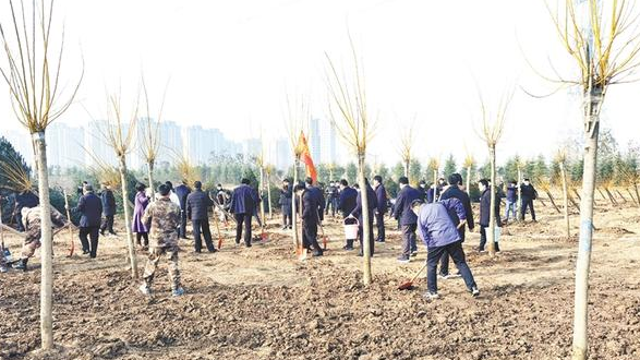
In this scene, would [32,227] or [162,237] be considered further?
[32,227]

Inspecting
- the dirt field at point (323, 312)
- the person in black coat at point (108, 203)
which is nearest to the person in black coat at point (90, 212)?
the dirt field at point (323, 312)

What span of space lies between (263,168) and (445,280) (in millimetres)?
9800

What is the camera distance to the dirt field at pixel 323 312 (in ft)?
14.9

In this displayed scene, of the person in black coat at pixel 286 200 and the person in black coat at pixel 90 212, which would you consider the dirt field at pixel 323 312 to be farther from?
the person in black coat at pixel 286 200

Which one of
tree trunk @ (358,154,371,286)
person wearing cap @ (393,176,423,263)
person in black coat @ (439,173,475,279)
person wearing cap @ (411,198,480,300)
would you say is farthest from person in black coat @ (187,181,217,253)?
person wearing cap @ (411,198,480,300)

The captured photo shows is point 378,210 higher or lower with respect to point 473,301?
higher

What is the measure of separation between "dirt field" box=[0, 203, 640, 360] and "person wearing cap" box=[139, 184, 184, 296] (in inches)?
12.0

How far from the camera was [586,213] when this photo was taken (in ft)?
11.8

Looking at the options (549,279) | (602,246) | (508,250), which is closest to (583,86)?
(549,279)

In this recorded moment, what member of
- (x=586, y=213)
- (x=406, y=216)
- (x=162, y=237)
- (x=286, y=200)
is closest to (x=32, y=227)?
(x=162, y=237)

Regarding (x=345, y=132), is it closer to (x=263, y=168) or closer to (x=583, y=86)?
(x=583, y=86)

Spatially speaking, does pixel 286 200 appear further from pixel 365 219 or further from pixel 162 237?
pixel 162 237

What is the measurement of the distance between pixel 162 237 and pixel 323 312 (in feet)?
8.77

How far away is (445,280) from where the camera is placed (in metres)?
7.42
